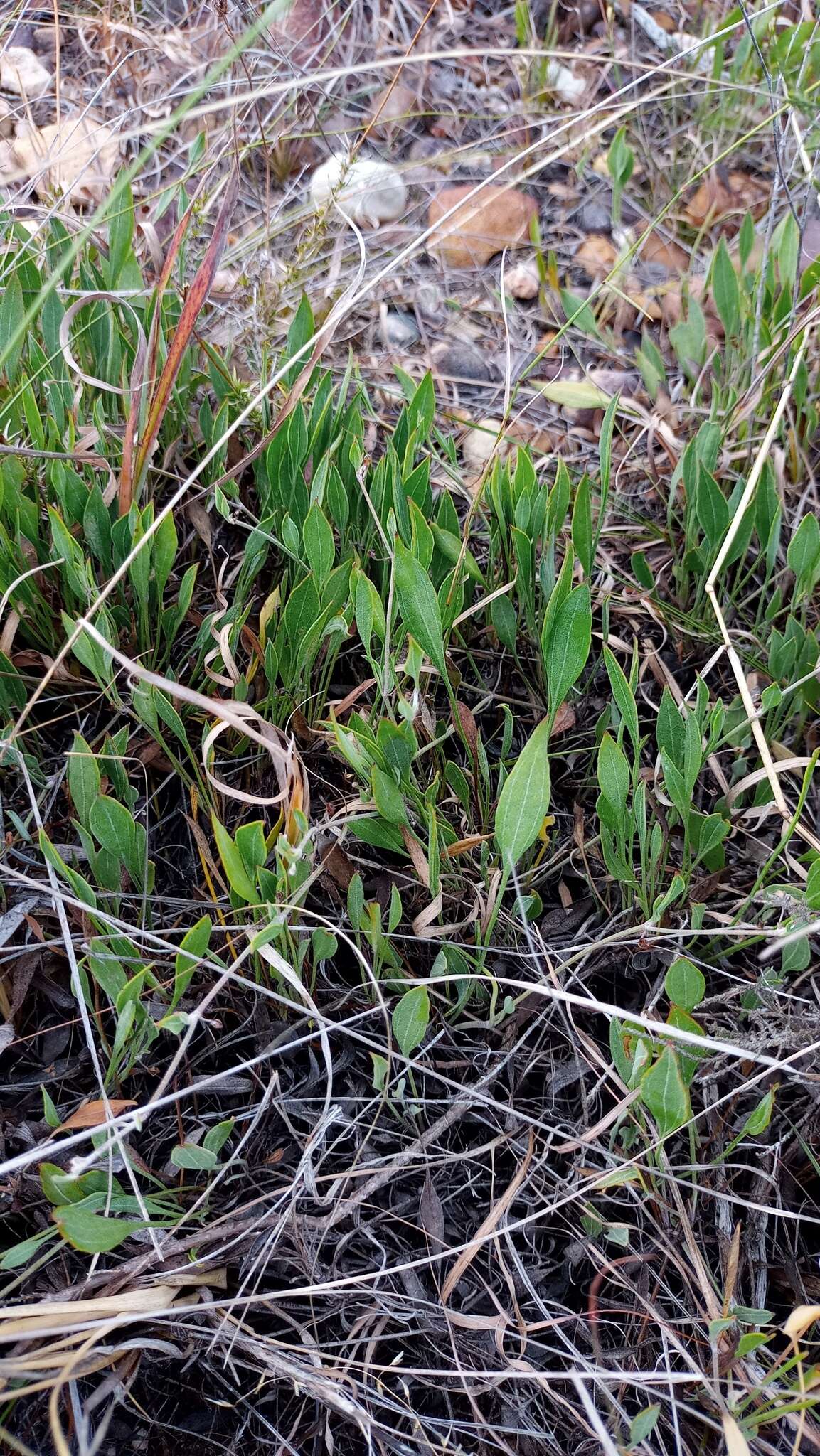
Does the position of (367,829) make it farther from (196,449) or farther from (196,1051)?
(196,449)

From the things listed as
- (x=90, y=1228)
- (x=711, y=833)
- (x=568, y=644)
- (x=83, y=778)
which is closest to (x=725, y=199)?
(x=568, y=644)

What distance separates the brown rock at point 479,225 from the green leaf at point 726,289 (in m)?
0.42

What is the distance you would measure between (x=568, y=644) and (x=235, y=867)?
41 cm

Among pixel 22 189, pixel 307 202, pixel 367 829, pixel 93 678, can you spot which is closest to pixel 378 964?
pixel 367 829

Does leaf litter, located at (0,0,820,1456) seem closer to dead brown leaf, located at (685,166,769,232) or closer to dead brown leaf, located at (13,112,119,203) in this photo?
dead brown leaf, located at (13,112,119,203)

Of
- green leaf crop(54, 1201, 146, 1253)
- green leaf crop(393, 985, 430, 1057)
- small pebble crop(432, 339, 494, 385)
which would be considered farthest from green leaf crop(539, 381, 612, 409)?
green leaf crop(54, 1201, 146, 1253)

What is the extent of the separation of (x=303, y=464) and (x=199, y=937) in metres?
0.61

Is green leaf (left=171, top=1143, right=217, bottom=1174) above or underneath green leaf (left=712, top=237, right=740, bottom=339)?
underneath

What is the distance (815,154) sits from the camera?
182cm

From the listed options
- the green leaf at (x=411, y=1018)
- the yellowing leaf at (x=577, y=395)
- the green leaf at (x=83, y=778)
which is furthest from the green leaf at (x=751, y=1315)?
the yellowing leaf at (x=577, y=395)

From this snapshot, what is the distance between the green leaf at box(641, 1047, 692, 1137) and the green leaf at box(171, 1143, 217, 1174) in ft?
1.25

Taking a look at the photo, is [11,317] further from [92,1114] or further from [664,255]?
[664,255]

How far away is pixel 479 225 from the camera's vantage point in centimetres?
193

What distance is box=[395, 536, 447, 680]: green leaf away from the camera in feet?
3.47
